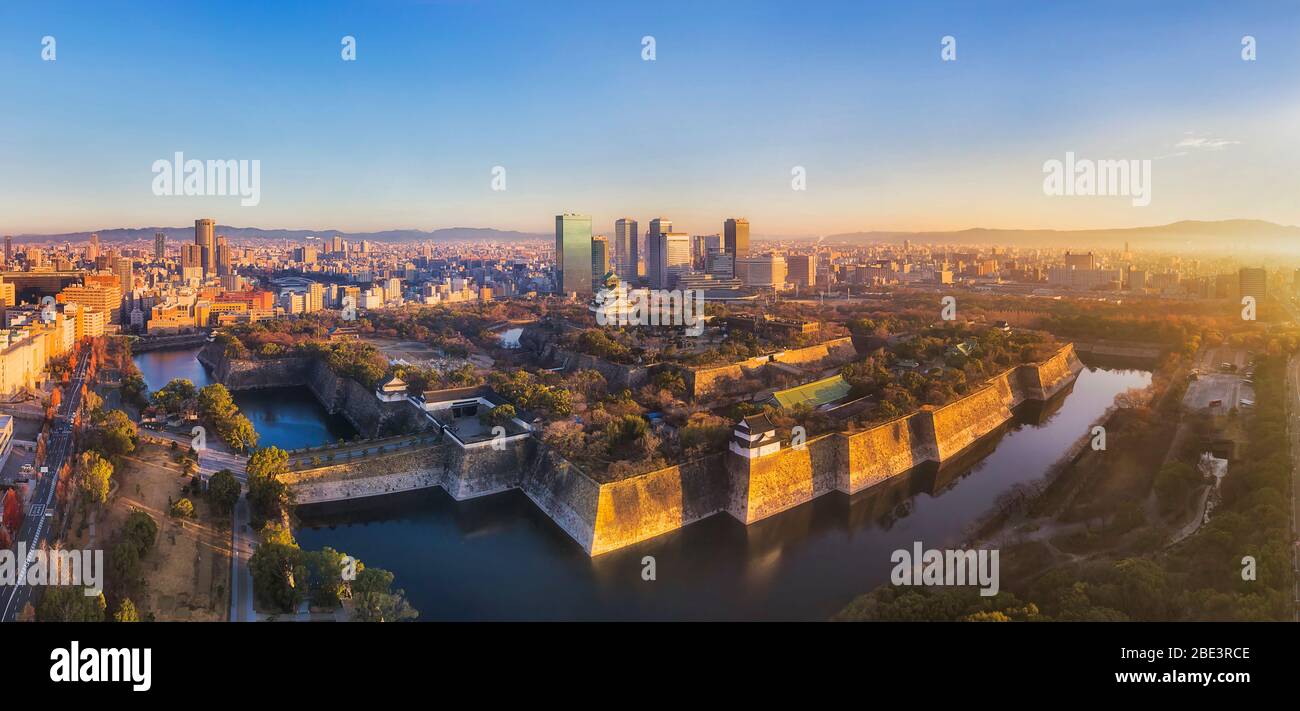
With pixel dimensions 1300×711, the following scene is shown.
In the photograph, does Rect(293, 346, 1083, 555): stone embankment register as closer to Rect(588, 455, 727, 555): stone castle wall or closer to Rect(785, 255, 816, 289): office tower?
Rect(588, 455, 727, 555): stone castle wall

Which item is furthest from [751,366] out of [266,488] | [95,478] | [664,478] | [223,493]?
[95,478]

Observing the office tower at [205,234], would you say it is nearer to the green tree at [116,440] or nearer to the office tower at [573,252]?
the office tower at [573,252]

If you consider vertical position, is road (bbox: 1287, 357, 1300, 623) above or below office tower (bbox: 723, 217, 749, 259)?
below

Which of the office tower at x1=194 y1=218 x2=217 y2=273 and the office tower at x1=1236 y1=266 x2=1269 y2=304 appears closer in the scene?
the office tower at x1=1236 y1=266 x2=1269 y2=304

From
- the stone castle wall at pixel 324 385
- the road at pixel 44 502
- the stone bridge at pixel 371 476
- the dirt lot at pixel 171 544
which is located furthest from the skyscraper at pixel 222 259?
the stone bridge at pixel 371 476

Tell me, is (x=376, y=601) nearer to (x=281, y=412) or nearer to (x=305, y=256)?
(x=281, y=412)

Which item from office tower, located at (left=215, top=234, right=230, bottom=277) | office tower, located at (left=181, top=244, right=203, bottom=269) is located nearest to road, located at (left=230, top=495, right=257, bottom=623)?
office tower, located at (left=181, top=244, right=203, bottom=269)
